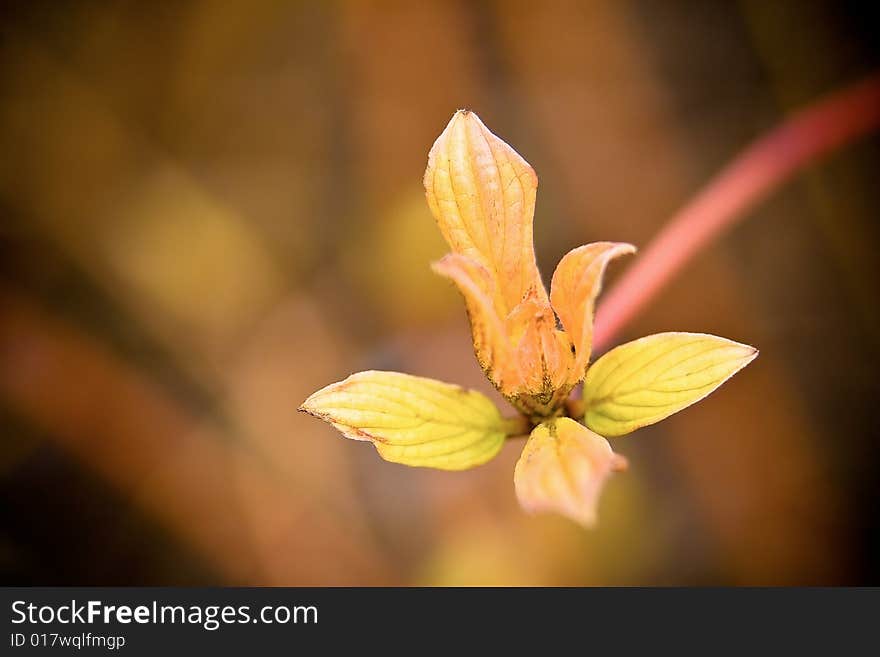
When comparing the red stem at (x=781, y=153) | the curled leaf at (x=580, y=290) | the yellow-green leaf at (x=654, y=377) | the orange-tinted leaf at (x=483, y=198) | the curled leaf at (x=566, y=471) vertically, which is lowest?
the curled leaf at (x=566, y=471)

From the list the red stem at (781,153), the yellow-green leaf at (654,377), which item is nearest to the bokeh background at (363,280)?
the red stem at (781,153)

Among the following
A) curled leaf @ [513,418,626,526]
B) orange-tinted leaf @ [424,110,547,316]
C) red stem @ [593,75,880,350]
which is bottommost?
curled leaf @ [513,418,626,526]

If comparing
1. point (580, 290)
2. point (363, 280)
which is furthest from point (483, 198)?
point (363, 280)

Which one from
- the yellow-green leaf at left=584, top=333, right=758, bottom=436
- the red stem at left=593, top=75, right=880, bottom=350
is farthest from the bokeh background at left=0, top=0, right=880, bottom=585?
the yellow-green leaf at left=584, top=333, right=758, bottom=436

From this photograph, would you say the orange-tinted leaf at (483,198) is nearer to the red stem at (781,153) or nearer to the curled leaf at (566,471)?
the curled leaf at (566,471)

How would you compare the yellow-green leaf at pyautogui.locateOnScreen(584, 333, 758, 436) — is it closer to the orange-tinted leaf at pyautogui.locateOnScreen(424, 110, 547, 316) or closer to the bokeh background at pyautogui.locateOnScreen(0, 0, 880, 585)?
the orange-tinted leaf at pyautogui.locateOnScreen(424, 110, 547, 316)

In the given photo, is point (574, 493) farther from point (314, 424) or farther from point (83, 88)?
point (83, 88)

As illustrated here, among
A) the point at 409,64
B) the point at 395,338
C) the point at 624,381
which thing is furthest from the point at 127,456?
the point at 624,381
